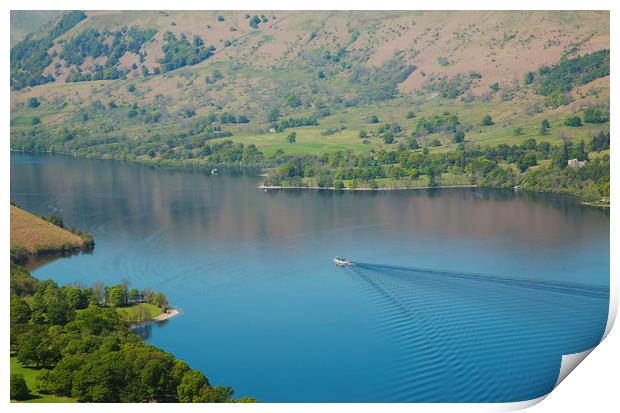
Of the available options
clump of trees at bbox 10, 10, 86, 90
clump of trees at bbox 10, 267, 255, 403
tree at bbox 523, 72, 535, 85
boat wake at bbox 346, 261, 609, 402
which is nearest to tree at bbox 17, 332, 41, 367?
clump of trees at bbox 10, 267, 255, 403

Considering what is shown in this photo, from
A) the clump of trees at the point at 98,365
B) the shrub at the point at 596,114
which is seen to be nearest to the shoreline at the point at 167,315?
the clump of trees at the point at 98,365

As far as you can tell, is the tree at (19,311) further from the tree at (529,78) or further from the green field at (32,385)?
the tree at (529,78)

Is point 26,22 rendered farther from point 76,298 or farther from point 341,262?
point 76,298

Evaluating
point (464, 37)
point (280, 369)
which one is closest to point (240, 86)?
point (464, 37)

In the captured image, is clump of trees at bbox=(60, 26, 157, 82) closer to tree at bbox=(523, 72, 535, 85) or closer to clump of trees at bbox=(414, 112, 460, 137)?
clump of trees at bbox=(414, 112, 460, 137)

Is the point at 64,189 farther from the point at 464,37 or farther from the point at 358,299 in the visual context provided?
the point at 464,37

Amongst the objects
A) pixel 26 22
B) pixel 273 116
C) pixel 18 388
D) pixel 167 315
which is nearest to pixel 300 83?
pixel 273 116

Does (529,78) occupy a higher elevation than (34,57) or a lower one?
lower
